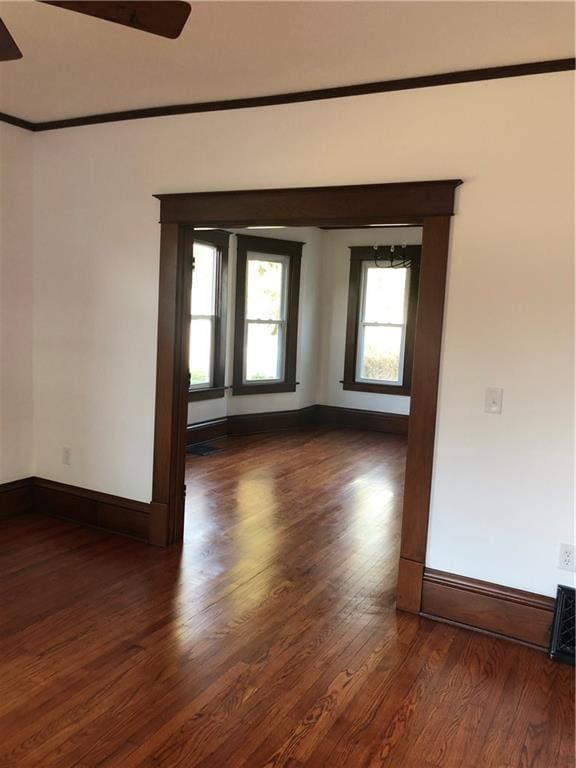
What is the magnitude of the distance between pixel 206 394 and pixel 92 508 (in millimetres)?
2642

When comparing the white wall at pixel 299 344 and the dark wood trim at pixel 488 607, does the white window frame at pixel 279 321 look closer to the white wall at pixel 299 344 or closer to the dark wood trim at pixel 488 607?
the white wall at pixel 299 344

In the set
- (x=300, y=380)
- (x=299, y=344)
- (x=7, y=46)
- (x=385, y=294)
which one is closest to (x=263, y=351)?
(x=299, y=344)

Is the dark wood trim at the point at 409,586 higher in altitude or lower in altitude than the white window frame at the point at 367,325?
lower

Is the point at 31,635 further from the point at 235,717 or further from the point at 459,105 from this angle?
the point at 459,105

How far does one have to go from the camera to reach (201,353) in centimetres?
650

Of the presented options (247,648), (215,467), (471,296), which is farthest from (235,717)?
(215,467)

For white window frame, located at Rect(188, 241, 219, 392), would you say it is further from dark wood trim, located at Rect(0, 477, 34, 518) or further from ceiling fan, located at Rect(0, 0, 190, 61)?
ceiling fan, located at Rect(0, 0, 190, 61)

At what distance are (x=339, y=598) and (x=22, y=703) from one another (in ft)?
5.18

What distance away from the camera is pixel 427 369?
2947mm

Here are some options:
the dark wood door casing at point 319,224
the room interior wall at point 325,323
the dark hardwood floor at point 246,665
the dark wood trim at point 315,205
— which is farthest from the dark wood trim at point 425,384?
the room interior wall at point 325,323

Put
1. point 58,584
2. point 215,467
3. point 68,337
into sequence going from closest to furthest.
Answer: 1. point 58,584
2. point 68,337
3. point 215,467

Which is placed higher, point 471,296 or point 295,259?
point 295,259

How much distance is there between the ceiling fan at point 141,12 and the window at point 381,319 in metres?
5.69

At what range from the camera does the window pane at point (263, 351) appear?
710cm
